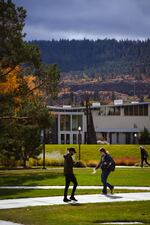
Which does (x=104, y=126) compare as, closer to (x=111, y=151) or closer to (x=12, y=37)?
(x=111, y=151)

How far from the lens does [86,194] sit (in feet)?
69.7

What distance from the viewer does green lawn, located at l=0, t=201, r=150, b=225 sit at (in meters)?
14.0

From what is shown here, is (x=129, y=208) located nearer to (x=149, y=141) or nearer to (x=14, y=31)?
(x=14, y=31)

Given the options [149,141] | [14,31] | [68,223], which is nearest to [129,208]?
[68,223]

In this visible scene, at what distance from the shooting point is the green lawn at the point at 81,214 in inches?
552

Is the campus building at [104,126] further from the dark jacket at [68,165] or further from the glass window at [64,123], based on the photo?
the dark jacket at [68,165]

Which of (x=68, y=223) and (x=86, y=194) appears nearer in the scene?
(x=68, y=223)

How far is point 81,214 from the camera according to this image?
15.3m

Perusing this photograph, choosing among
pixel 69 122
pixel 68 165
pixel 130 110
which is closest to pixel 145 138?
pixel 69 122

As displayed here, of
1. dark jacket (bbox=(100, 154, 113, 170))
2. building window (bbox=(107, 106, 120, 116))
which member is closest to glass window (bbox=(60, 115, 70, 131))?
building window (bbox=(107, 106, 120, 116))

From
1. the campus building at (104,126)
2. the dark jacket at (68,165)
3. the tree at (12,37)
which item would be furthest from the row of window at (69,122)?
the dark jacket at (68,165)

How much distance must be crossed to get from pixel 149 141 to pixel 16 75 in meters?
57.5

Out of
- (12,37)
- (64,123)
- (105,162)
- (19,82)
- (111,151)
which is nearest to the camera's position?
(105,162)

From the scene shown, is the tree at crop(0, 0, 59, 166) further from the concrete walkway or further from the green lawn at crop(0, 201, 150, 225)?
the green lawn at crop(0, 201, 150, 225)
